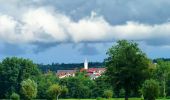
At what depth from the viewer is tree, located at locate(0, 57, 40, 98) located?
14238 centimetres

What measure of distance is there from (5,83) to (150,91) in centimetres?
7764

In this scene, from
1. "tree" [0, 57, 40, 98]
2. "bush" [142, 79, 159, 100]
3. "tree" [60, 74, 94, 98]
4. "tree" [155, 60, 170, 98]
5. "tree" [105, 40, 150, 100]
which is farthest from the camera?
"tree" [0, 57, 40, 98]

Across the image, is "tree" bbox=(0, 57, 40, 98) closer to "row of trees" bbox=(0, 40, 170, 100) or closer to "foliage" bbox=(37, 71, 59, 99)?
"row of trees" bbox=(0, 40, 170, 100)

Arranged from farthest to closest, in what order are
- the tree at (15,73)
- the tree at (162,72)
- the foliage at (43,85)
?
the tree at (15,73)
the tree at (162,72)
the foliage at (43,85)

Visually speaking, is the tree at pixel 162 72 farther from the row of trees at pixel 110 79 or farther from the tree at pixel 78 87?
the tree at pixel 78 87

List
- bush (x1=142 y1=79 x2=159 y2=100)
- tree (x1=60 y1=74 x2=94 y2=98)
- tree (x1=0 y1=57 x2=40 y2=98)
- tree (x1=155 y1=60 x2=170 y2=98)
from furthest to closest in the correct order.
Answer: tree (x1=0 y1=57 x2=40 y2=98), tree (x1=60 y1=74 x2=94 y2=98), tree (x1=155 y1=60 x2=170 y2=98), bush (x1=142 y1=79 x2=159 y2=100)

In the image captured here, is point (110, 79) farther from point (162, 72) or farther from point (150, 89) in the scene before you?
point (162, 72)

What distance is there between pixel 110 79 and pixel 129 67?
3.68 metres

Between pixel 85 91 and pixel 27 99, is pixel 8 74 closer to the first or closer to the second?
pixel 85 91

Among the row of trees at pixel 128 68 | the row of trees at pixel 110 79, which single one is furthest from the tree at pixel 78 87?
the row of trees at pixel 128 68

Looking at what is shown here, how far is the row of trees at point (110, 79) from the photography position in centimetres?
7812

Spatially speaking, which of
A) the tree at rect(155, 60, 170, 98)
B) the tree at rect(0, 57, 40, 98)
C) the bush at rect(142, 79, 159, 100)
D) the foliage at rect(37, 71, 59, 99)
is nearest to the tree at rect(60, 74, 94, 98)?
the foliage at rect(37, 71, 59, 99)

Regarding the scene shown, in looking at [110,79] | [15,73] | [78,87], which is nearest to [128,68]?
[110,79]

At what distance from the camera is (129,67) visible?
255ft
